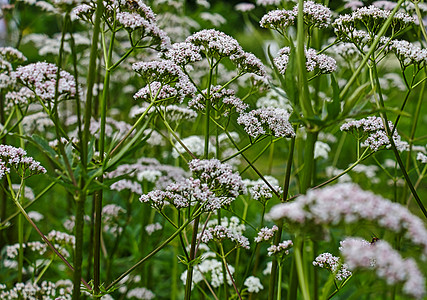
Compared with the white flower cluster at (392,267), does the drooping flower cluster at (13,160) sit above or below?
above

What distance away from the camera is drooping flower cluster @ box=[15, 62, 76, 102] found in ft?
7.04

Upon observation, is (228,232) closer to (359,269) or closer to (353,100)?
(353,100)

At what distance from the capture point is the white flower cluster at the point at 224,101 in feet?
8.31

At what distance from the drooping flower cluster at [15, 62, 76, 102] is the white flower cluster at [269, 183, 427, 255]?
1309mm

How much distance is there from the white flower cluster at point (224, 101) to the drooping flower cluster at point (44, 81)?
68 cm

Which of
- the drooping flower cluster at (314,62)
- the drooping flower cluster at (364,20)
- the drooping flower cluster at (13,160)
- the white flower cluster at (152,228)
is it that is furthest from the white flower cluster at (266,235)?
the white flower cluster at (152,228)

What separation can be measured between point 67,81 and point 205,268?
166 centimetres

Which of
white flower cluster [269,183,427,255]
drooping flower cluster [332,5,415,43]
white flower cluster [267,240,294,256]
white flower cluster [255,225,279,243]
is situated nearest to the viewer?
white flower cluster [269,183,427,255]

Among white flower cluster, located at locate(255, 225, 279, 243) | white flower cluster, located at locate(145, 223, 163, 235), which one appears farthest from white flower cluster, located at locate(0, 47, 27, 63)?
white flower cluster, located at locate(255, 225, 279, 243)

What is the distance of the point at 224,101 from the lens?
8.32 ft

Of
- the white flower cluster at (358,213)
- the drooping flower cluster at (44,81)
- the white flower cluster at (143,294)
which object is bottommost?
the white flower cluster at (143,294)

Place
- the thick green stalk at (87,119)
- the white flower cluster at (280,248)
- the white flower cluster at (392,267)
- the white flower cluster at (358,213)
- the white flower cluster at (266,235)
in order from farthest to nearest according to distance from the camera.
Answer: the white flower cluster at (266,235), the white flower cluster at (280,248), the thick green stalk at (87,119), the white flower cluster at (358,213), the white flower cluster at (392,267)

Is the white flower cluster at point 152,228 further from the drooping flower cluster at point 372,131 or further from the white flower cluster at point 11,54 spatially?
the drooping flower cluster at point 372,131

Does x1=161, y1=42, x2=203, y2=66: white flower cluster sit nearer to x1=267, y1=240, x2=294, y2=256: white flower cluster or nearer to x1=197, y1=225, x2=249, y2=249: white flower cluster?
x1=197, y1=225, x2=249, y2=249: white flower cluster
